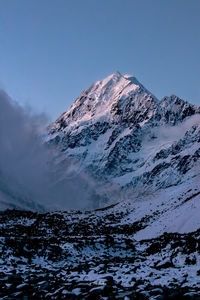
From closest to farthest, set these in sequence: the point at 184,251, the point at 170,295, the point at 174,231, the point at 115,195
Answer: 1. the point at 170,295
2. the point at 184,251
3. the point at 174,231
4. the point at 115,195

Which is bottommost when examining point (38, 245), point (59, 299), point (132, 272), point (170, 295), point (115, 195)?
point (170, 295)

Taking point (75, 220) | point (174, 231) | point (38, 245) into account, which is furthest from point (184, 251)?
point (75, 220)

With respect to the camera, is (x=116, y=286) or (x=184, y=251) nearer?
(x=116, y=286)

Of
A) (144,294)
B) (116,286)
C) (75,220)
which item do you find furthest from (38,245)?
(75,220)

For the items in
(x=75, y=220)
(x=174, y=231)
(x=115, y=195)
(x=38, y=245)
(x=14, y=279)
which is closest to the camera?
(x=14, y=279)

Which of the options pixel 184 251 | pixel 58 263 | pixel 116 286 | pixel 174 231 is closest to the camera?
pixel 116 286

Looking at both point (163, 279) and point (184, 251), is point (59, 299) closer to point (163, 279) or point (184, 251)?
point (163, 279)

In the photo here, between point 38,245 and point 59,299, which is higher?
point 38,245

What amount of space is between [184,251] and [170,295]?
964 centimetres

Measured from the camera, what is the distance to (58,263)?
22.5 metres

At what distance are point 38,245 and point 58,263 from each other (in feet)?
13.2

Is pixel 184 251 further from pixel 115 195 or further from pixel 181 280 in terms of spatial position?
pixel 115 195

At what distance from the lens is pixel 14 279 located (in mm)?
15352


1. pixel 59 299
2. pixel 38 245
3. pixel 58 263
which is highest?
pixel 38 245
